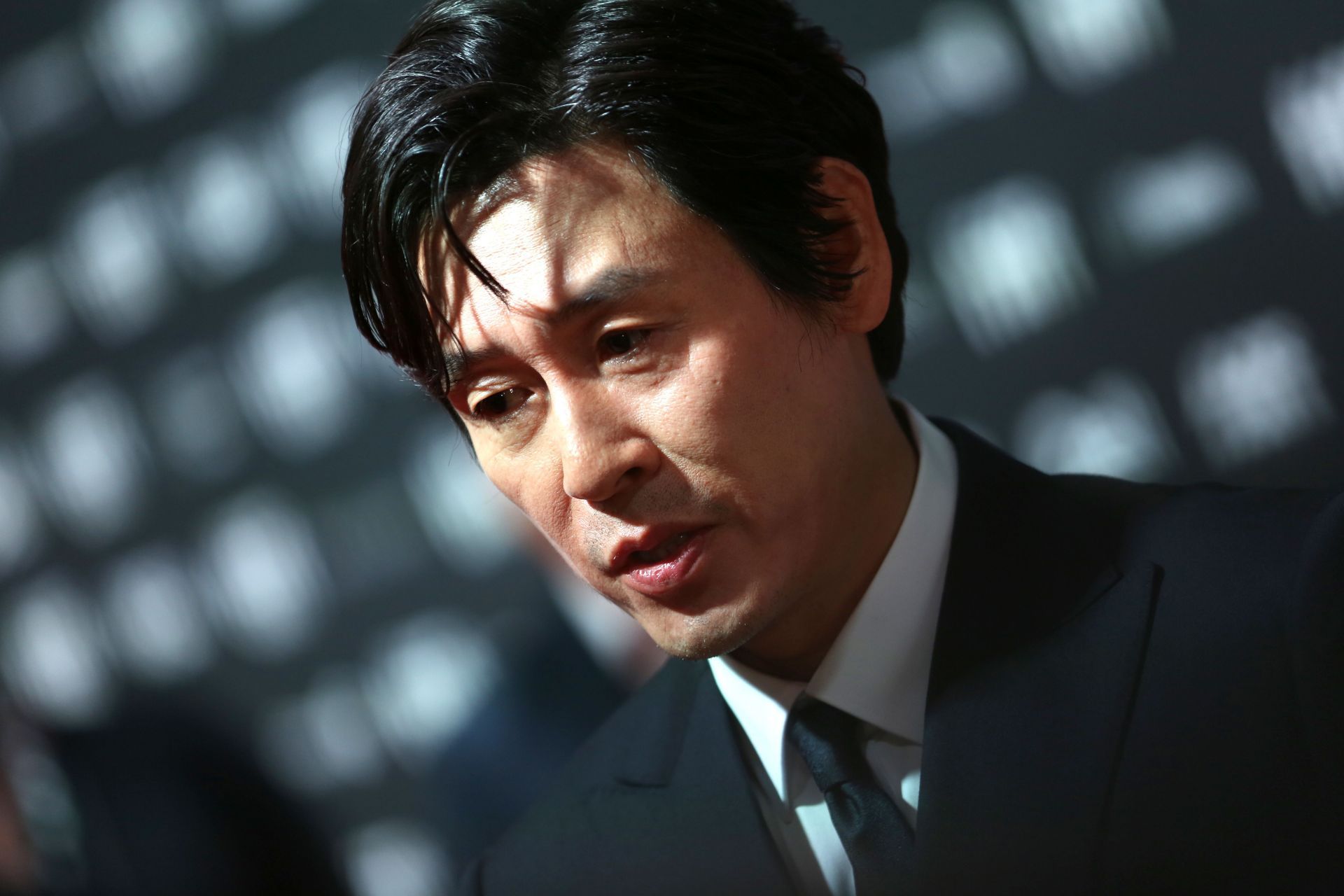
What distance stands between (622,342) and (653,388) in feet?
0.12

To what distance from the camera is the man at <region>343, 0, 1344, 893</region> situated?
68 cm

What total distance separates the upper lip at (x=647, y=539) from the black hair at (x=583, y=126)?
163mm

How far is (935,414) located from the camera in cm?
96

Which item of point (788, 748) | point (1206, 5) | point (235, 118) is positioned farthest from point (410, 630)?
point (1206, 5)

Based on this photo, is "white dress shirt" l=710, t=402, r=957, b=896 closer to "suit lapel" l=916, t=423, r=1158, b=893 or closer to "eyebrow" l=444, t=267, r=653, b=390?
"suit lapel" l=916, t=423, r=1158, b=893

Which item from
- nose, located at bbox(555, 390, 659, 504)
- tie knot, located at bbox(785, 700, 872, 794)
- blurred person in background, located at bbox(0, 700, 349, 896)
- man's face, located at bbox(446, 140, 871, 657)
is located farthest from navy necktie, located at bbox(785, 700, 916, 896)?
blurred person in background, located at bbox(0, 700, 349, 896)

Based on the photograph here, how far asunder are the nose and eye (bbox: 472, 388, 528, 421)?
0.16 ft

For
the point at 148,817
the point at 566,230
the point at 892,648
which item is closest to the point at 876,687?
the point at 892,648

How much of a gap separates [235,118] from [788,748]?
31.1 inches

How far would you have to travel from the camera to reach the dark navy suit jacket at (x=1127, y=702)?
0.68 m

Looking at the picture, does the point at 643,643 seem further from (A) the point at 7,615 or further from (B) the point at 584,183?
(A) the point at 7,615

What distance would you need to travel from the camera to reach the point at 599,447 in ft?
2.21

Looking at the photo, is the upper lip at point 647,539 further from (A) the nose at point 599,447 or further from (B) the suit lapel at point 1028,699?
(B) the suit lapel at point 1028,699

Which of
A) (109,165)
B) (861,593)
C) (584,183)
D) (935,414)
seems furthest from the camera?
(109,165)
